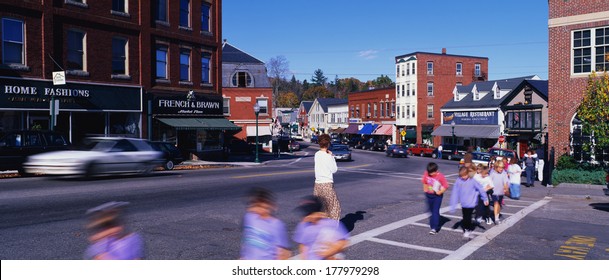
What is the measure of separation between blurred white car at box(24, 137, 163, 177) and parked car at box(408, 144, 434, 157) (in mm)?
39690

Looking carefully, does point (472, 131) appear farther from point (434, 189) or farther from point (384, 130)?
point (434, 189)

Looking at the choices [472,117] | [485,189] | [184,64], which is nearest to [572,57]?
[485,189]

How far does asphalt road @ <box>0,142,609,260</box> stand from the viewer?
910cm

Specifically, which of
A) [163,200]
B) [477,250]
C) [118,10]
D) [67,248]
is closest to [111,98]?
[118,10]

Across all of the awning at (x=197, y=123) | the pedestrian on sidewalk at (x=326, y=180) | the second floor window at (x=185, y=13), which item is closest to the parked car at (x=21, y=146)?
the awning at (x=197, y=123)

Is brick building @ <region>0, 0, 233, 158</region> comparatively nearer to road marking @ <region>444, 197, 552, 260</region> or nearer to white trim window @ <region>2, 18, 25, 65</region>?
white trim window @ <region>2, 18, 25, 65</region>

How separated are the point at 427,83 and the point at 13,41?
53.4 m

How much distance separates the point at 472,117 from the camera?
55969 millimetres

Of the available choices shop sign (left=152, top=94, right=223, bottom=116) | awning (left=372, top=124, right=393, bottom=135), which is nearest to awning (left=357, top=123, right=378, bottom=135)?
awning (left=372, top=124, right=393, bottom=135)

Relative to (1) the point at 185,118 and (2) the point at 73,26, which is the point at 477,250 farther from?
(1) the point at 185,118

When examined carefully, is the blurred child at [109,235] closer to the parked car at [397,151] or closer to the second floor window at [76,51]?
the second floor window at [76,51]

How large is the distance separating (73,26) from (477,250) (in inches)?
898

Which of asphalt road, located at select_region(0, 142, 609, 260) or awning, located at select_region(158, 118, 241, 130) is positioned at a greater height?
awning, located at select_region(158, 118, 241, 130)

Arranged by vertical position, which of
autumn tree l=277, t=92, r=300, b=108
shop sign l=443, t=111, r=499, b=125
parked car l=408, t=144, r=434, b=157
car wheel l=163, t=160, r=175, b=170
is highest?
autumn tree l=277, t=92, r=300, b=108
